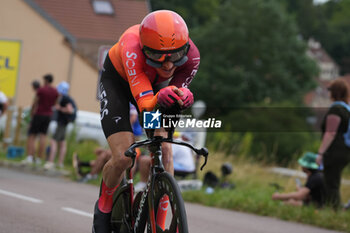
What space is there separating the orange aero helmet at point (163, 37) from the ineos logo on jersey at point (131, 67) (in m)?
0.10

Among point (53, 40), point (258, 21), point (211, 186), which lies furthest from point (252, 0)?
point (211, 186)

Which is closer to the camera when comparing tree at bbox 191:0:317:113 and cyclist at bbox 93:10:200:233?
cyclist at bbox 93:10:200:233

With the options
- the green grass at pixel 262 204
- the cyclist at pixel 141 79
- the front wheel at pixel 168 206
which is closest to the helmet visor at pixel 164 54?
the cyclist at pixel 141 79

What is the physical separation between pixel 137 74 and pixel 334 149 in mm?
5152

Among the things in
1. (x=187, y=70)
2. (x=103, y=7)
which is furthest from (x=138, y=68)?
(x=103, y=7)

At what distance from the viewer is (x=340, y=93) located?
9.12 m

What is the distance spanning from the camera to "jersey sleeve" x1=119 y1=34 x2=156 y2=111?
4.37 meters

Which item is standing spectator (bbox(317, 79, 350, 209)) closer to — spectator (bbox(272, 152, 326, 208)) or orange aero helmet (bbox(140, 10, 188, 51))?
spectator (bbox(272, 152, 326, 208))

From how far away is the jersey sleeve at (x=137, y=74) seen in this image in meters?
4.37

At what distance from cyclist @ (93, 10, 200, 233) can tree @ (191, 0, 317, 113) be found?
6023 cm

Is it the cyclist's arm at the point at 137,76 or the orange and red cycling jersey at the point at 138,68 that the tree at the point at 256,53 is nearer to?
the orange and red cycling jersey at the point at 138,68

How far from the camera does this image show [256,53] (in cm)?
6844

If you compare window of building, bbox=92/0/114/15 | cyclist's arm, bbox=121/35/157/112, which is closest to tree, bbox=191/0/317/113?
window of building, bbox=92/0/114/15

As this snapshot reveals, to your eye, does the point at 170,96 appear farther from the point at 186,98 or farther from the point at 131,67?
the point at 131,67
